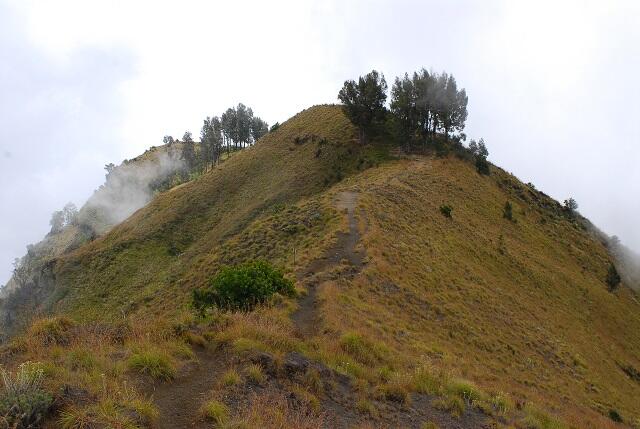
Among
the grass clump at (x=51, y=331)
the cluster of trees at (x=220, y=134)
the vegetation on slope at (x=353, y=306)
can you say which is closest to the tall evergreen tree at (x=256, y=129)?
the cluster of trees at (x=220, y=134)

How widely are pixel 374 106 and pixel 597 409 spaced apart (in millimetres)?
46335

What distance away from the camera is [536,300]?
36688 millimetres

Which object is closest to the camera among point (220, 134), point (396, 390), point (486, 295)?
point (396, 390)

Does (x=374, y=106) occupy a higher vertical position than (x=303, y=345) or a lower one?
higher

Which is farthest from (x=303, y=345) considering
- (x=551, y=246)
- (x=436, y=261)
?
(x=551, y=246)

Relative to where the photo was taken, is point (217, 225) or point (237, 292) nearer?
point (237, 292)

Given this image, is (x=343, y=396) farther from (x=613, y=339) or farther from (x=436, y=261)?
(x=613, y=339)

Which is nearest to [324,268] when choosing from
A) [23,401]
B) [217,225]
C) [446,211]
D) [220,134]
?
[23,401]

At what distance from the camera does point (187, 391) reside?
9.24 meters

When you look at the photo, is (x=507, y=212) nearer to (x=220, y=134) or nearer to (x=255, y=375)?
(x=255, y=375)

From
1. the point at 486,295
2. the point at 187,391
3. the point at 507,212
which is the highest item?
the point at 507,212

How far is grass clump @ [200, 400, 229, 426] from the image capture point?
8.15 m

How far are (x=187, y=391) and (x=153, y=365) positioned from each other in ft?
3.15

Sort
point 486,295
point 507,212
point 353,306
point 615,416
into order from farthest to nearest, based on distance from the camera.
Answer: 1. point 507,212
2. point 486,295
3. point 615,416
4. point 353,306
